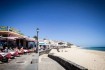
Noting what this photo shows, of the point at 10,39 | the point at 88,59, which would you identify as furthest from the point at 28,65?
the point at 88,59

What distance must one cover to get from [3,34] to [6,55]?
1759 cm

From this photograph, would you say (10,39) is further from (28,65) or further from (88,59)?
(28,65)

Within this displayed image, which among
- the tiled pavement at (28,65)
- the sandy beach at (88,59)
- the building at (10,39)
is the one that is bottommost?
the sandy beach at (88,59)

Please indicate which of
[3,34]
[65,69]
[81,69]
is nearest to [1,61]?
[65,69]

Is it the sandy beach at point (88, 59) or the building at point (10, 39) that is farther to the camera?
the building at point (10, 39)

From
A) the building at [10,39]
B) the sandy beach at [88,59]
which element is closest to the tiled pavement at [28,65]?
the sandy beach at [88,59]

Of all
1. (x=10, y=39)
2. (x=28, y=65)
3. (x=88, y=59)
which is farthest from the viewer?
(x=88, y=59)

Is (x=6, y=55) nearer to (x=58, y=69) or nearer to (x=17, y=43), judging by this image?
(x=58, y=69)

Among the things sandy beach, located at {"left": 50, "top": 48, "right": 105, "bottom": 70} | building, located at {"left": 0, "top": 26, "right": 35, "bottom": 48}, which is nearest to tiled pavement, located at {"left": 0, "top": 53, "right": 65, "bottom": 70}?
sandy beach, located at {"left": 50, "top": 48, "right": 105, "bottom": 70}

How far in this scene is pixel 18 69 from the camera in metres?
10.6

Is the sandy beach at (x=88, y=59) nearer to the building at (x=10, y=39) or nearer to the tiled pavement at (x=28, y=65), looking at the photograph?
the tiled pavement at (x=28, y=65)

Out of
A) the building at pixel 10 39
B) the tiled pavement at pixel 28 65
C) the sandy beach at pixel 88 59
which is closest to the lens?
the tiled pavement at pixel 28 65

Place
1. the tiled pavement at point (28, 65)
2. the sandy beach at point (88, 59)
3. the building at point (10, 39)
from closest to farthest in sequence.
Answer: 1. the tiled pavement at point (28, 65)
2. the sandy beach at point (88, 59)
3. the building at point (10, 39)

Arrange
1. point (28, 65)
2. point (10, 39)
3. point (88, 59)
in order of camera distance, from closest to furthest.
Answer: point (28, 65)
point (10, 39)
point (88, 59)
